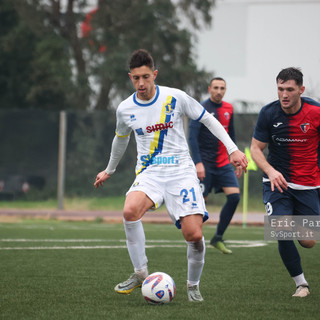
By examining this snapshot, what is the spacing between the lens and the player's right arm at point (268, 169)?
6.11 metres

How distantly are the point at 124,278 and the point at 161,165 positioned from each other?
166 centimetres

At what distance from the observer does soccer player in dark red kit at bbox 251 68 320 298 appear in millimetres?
6391

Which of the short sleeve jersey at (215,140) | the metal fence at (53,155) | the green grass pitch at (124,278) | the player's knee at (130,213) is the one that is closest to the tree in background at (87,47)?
the metal fence at (53,155)

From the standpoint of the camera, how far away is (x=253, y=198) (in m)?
18.5

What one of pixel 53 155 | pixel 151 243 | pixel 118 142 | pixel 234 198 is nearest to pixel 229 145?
pixel 118 142

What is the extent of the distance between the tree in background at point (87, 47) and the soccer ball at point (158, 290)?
21.9 meters

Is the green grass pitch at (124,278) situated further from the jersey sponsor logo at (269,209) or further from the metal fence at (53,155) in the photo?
the metal fence at (53,155)

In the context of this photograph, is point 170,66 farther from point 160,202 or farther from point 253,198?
point 160,202

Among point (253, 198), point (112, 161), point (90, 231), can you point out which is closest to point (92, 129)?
point (253, 198)

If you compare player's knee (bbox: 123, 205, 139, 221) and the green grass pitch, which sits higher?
player's knee (bbox: 123, 205, 139, 221)

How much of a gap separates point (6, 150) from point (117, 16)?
10.3 meters

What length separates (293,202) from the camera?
654 centimetres

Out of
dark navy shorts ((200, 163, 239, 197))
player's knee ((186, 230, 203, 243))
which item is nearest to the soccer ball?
player's knee ((186, 230, 203, 243))

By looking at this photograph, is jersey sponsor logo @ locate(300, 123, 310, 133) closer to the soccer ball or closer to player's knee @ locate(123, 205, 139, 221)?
player's knee @ locate(123, 205, 139, 221)
